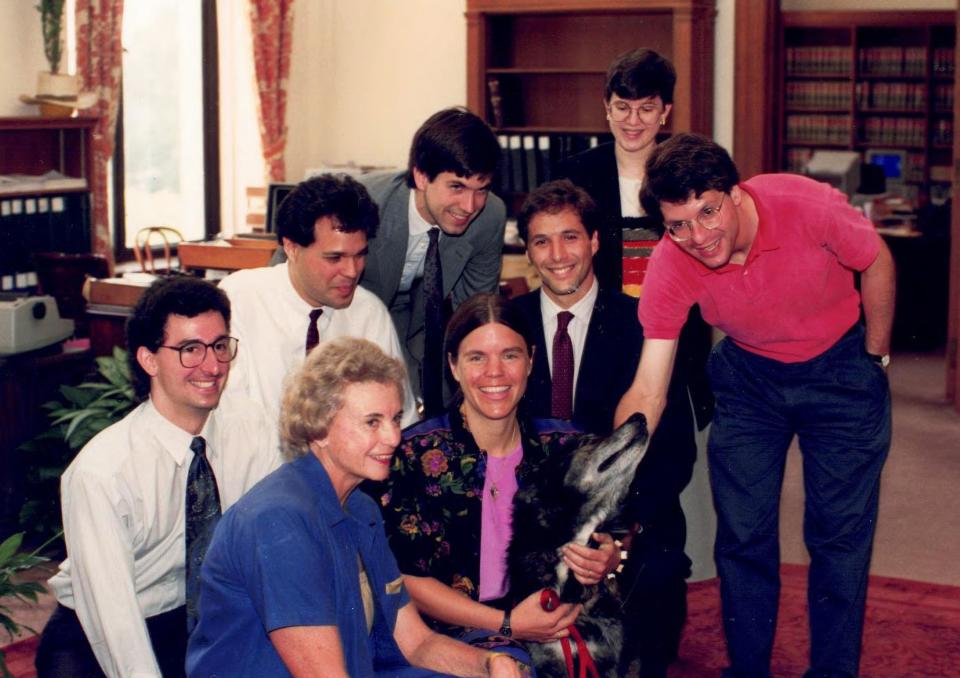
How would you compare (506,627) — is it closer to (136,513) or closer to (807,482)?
(136,513)

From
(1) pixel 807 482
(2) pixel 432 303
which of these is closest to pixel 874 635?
(1) pixel 807 482

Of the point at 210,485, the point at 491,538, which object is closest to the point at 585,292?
the point at 491,538

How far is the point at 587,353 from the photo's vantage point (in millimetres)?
3072

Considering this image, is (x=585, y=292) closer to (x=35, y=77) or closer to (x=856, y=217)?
(x=856, y=217)

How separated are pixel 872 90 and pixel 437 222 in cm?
689

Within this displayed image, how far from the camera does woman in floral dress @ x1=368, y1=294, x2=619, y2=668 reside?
8.41ft

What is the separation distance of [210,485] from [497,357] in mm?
603

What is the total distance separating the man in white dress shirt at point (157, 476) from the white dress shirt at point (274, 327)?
37 cm

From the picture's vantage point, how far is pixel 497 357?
8.58 ft

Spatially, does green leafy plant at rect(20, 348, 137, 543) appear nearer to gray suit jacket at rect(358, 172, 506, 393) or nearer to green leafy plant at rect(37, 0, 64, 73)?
gray suit jacket at rect(358, 172, 506, 393)

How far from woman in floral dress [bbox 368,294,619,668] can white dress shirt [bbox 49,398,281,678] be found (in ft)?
1.03

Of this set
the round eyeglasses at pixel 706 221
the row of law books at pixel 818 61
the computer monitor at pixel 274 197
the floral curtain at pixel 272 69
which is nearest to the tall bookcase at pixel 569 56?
the floral curtain at pixel 272 69

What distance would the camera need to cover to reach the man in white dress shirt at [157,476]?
2.36 metres

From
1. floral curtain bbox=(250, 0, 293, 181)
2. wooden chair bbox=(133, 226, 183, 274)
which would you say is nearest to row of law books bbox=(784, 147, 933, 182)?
floral curtain bbox=(250, 0, 293, 181)
